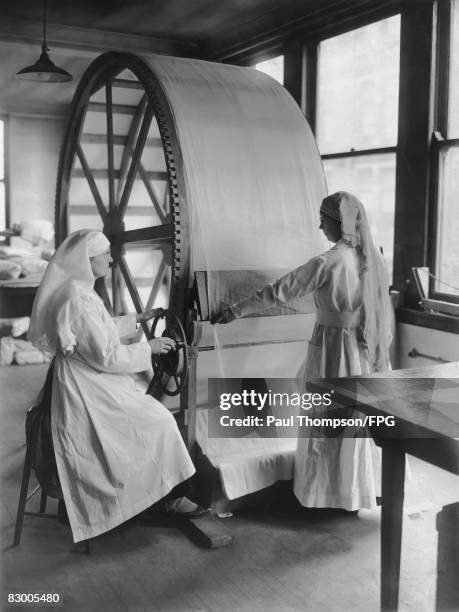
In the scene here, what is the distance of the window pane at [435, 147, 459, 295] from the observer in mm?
3260

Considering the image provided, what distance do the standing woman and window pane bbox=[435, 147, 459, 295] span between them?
0.95 m

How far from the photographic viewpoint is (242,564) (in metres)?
2.17

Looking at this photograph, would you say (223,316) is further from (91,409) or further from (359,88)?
(359,88)

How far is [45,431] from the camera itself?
2.21 m

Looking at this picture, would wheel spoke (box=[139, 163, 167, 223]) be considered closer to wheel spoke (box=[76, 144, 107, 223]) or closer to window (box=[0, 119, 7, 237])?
wheel spoke (box=[76, 144, 107, 223])

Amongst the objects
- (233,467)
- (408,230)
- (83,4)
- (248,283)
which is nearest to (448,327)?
(408,230)

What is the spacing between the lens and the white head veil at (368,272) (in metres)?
2.40

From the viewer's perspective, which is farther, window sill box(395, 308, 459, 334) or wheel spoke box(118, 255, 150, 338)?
wheel spoke box(118, 255, 150, 338)

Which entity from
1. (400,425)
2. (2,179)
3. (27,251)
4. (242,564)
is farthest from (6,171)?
(400,425)

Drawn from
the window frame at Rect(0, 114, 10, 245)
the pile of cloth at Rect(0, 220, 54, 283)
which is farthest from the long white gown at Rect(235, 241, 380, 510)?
the window frame at Rect(0, 114, 10, 245)

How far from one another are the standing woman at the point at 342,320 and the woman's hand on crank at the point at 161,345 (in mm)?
258

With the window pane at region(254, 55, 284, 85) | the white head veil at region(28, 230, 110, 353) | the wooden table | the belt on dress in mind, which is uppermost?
the window pane at region(254, 55, 284, 85)

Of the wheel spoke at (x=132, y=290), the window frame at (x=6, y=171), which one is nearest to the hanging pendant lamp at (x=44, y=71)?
the wheel spoke at (x=132, y=290)

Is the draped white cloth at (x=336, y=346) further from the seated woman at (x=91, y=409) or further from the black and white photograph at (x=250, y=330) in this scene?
the seated woman at (x=91, y=409)
